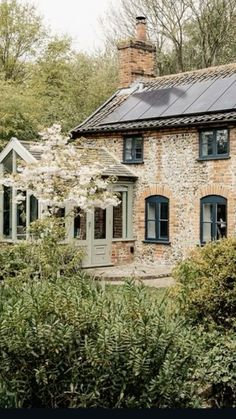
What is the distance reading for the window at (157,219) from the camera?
21250mm

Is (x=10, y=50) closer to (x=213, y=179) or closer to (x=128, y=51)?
(x=128, y=51)

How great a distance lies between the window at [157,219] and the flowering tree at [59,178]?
5835 millimetres

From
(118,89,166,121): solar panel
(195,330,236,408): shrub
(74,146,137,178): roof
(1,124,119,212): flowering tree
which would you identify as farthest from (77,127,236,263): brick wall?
(195,330,236,408): shrub

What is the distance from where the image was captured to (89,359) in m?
5.17

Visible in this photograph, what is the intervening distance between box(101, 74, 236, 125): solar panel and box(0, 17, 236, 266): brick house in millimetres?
44

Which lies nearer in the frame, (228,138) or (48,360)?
(48,360)

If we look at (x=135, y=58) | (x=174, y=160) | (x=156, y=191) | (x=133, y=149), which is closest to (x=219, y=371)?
(x=174, y=160)

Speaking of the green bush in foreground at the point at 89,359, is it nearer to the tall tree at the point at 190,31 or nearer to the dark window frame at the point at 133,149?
the dark window frame at the point at 133,149

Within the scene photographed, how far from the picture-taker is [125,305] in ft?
19.2

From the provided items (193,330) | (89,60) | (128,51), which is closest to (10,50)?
(89,60)

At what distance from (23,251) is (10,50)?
28060mm

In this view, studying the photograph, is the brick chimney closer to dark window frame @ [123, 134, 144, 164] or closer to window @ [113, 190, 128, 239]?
dark window frame @ [123, 134, 144, 164]

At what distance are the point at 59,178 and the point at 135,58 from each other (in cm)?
1205

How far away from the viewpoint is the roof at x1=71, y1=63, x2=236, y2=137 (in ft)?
65.9
